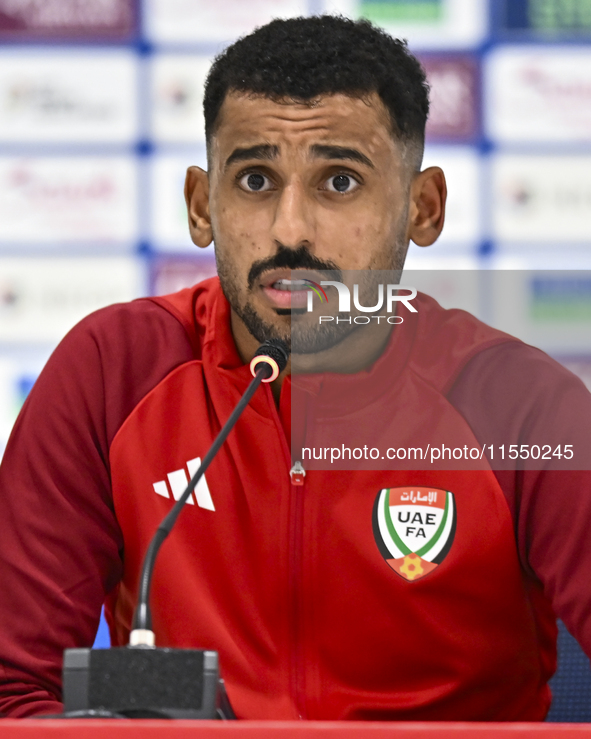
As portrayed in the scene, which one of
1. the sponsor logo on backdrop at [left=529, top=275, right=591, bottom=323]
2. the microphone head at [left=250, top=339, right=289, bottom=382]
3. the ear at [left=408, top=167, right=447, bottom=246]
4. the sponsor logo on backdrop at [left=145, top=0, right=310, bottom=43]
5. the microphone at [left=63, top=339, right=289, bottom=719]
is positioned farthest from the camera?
the sponsor logo on backdrop at [left=145, top=0, right=310, bottom=43]

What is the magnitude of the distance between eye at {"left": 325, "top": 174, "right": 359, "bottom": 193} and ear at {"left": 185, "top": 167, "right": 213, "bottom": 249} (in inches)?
8.9

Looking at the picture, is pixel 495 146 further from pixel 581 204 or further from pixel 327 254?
pixel 327 254

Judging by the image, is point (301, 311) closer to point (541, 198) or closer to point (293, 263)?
point (293, 263)

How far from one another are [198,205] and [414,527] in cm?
58

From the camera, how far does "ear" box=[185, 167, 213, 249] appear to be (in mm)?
1253

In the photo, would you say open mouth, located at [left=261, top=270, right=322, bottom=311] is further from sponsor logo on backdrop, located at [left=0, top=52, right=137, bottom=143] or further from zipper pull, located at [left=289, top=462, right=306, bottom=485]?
sponsor logo on backdrop, located at [left=0, top=52, right=137, bottom=143]

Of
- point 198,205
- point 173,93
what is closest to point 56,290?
point 173,93

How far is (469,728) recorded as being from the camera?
1.69ft

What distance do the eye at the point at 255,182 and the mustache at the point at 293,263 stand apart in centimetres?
10

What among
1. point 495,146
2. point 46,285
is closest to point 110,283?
point 46,285

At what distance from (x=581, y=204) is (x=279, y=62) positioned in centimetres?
142

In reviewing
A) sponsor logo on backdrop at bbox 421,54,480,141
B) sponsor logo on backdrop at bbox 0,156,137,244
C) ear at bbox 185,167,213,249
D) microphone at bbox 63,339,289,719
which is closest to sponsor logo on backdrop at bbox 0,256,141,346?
sponsor logo on backdrop at bbox 0,156,137,244

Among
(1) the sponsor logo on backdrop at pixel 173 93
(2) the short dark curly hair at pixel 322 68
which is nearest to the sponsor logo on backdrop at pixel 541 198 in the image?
(1) the sponsor logo on backdrop at pixel 173 93

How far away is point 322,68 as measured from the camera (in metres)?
1.09
